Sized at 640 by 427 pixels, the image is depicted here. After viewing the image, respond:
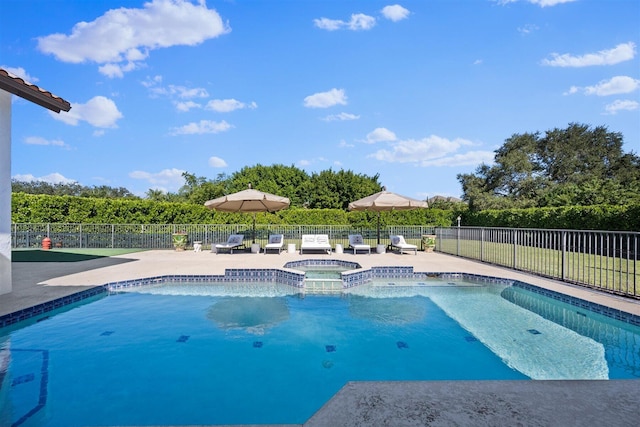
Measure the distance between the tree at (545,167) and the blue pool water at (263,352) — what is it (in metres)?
26.3

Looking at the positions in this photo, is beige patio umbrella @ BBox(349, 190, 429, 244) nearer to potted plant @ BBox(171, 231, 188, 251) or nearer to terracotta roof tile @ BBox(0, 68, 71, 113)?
potted plant @ BBox(171, 231, 188, 251)

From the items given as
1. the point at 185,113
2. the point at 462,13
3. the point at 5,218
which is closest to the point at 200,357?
the point at 5,218

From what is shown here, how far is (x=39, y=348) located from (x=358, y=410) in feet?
15.4

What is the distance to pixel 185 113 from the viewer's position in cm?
2572

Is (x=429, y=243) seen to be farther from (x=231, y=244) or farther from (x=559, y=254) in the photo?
(x=231, y=244)

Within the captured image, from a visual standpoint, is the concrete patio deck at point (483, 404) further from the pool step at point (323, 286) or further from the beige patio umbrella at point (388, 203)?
the beige patio umbrella at point (388, 203)

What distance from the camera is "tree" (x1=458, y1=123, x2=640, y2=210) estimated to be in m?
30.2

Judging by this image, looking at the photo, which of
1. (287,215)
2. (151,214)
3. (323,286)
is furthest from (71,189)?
(323,286)

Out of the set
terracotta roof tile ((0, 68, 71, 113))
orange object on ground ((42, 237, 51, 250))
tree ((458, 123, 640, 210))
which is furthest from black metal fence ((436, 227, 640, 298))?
orange object on ground ((42, 237, 51, 250))

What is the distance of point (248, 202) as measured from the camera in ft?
45.6

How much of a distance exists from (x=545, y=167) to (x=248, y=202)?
34.4 metres

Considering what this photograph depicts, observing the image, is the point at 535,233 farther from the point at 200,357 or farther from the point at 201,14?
the point at 201,14

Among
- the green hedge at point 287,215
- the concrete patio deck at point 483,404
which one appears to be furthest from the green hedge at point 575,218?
the concrete patio deck at point 483,404

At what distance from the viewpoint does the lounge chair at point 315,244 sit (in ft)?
46.6
